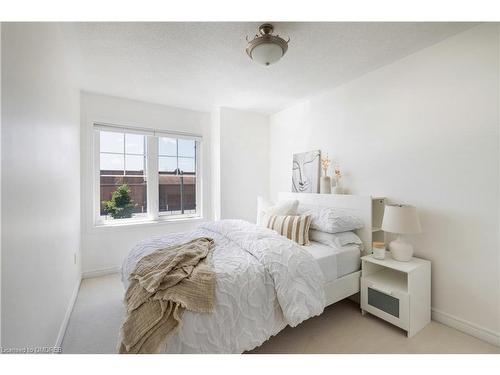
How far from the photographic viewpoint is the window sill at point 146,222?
3.06m

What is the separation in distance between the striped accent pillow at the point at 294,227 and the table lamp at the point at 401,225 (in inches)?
27.1

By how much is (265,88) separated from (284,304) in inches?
95.8

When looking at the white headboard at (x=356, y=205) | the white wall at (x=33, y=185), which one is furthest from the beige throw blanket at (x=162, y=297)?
the white headboard at (x=356, y=205)

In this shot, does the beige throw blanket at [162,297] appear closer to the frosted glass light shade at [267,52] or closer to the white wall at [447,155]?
the frosted glass light shade at [267,52]

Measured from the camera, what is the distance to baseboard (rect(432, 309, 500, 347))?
1.63 meters

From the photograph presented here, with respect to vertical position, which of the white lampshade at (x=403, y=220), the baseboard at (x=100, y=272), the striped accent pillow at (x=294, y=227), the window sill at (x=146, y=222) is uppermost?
the white lampshade at (x=403, y=220)

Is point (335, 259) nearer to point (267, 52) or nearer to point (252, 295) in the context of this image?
point (252, 295)

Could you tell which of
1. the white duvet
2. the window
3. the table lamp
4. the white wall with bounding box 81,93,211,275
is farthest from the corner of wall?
the table lamp

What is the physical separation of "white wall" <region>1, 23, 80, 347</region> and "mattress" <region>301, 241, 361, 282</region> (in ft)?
5.99

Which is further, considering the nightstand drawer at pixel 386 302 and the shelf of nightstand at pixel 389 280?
the shelf of nightstand at pixel 389 280

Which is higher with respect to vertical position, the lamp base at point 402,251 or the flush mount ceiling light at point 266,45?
the flush mount ceiling light at point 266,45

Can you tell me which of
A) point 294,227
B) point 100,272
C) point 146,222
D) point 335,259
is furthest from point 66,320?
point 335,259

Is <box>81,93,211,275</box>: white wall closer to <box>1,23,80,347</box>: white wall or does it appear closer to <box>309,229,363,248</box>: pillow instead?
<box>1,23,80,347</box>: white wall

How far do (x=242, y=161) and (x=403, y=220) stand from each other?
2431 millimetres
